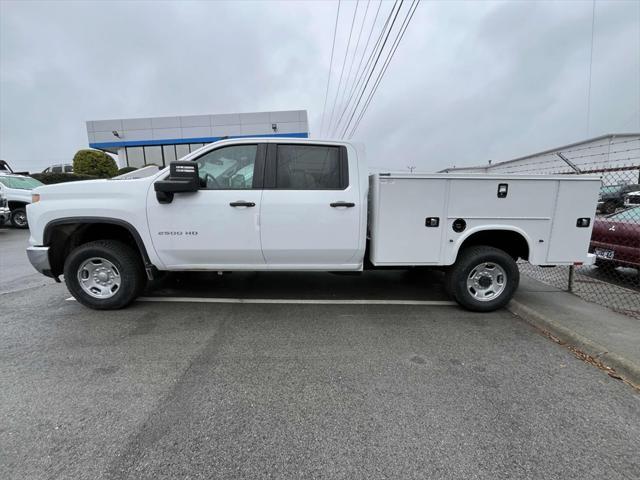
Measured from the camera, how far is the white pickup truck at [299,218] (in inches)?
149

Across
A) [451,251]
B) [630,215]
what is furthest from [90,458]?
[630,215]

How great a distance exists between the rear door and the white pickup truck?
0.01m

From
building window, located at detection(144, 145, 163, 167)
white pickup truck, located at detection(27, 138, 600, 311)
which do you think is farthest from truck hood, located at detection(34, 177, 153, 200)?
building window, located at detection(144, 145, 163, 167)

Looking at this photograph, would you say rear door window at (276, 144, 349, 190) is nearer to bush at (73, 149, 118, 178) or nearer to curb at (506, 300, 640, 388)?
curb at (506, 300, 640, 388)

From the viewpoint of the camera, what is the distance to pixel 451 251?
13.0 feet

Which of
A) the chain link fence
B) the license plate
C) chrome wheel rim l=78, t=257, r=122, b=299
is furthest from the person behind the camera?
the license plate

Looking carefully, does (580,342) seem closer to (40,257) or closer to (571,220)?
(571,220)

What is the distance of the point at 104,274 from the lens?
13.4ft

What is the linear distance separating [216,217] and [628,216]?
6.64 metres

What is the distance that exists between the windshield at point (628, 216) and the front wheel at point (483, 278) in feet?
9.79

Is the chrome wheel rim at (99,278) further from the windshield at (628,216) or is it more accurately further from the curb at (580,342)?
the windshield at (628,216)

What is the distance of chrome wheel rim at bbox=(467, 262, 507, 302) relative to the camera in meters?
4.09

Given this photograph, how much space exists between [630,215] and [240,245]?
21.1ft

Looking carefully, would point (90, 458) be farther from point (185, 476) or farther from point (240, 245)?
point (240, 245)
